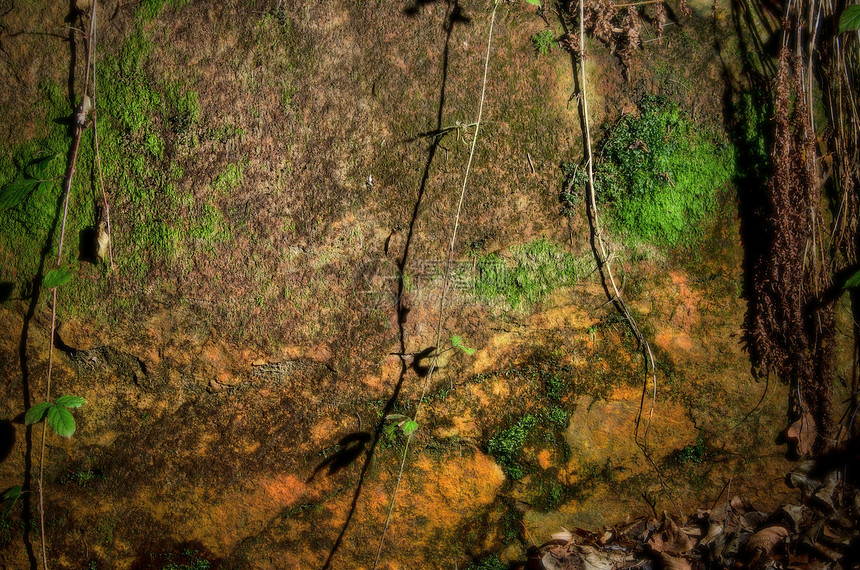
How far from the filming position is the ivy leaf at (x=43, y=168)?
91.0 inches

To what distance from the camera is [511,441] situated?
2.46 m

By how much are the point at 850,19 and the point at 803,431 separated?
192 centimetres

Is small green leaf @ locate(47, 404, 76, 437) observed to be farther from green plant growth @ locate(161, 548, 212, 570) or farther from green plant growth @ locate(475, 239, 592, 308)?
green plant growth @ locate(475, 239, 592, 308)

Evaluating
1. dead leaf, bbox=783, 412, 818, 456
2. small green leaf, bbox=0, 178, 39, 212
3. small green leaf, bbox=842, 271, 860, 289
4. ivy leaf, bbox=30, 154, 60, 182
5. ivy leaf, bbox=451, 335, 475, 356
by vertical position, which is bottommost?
dead leaf, bbox=783, 412, 818, 456

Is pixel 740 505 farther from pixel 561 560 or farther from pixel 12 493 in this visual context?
pixel 12 493

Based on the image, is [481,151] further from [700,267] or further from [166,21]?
[166,21]

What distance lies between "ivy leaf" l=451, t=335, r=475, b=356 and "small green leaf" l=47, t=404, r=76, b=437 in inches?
69.5

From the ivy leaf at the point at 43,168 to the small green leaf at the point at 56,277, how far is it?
468 millimetres

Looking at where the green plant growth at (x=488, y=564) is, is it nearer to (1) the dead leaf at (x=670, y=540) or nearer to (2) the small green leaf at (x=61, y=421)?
(1) the dead leaf at (x=670, y=540)

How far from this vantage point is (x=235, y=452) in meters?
2.47

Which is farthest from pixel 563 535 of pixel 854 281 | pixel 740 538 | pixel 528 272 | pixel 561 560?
pixel 854 281

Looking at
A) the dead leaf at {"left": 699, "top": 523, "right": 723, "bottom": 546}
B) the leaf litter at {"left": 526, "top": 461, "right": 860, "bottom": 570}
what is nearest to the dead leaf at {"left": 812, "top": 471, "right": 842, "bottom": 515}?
the leaf litter at {"left": 526, "top": 461, "right": 860, "bottom": 570}

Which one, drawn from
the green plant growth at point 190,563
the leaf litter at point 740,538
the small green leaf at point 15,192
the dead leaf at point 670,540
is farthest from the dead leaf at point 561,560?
the small green leaf at point 15,192

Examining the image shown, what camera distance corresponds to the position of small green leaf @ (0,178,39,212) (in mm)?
2217
